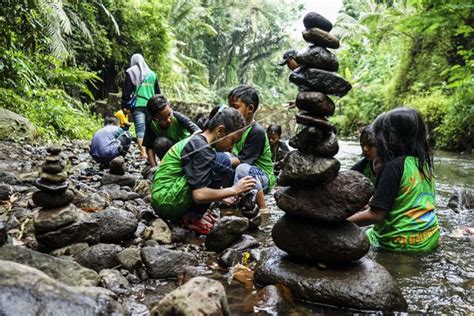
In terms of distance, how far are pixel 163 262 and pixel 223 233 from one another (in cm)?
74

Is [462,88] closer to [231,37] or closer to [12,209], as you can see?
[12,209]

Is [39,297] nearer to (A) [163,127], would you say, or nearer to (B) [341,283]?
(B) [341,283]

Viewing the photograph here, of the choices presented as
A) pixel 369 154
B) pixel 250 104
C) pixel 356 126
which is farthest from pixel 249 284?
pixel 356 126

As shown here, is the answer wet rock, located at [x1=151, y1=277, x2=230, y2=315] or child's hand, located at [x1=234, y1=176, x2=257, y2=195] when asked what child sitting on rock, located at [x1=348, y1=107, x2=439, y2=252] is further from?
wet rock, located at [x1=151, y1=277, x2=230, y2=315]

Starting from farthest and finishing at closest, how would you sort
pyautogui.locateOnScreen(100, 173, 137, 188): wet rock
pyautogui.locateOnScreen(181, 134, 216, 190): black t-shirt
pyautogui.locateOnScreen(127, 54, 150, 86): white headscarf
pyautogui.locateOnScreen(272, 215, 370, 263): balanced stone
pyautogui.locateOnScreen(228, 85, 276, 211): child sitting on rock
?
pyautogui.locateOnScreen(127, 54, 150, 86): white headscarf → pyautogui.locateOnScreen(100, 173, 137, 188): wet rock → pyautogui.locateOnScreen(228, 85, 276, 211): child sitting on rock → pyautogui.locateOnScreen(181, 134, 216, 190): black t-shirt → pyautogui.locateOnScreen(272, 215, 370, 263): balanced stone

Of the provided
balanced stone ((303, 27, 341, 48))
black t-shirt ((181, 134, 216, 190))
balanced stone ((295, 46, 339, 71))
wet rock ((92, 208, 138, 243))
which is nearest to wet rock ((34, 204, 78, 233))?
wet rock ((92, 208, 138, 243))

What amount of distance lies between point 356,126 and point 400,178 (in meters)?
19.0

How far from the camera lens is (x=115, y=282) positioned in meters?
2.74

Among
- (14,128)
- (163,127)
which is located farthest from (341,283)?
(14,128)

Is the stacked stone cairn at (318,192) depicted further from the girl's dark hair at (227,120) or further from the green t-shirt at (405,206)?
the girl's dark hair at (227,120)

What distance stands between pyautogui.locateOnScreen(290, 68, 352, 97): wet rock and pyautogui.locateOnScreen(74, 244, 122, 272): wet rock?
5.98ft

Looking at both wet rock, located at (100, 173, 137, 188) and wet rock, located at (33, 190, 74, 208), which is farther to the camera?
wet rock, located at (100, 173, 137, 188)

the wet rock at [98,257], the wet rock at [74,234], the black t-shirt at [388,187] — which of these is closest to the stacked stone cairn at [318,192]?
the black t-shirt at [388,187]

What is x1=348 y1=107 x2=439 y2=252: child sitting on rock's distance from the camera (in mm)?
3490
